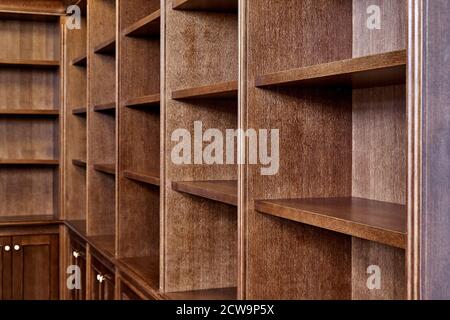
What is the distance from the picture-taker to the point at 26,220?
4.33 metres

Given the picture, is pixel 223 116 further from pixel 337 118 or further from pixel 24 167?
pixel 24 167

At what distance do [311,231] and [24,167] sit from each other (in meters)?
3.34

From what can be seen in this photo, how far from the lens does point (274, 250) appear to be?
67.9 inches

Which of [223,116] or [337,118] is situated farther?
[223,116]

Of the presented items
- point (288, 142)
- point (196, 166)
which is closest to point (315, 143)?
point (288, 142)

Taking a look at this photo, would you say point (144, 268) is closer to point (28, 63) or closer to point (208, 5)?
point (208, 5)

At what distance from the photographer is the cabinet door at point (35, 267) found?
422cm

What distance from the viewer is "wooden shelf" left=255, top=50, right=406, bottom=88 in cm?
120

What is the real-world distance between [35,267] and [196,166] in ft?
7.60

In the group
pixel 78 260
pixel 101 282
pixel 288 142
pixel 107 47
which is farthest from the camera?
pixel 78 260

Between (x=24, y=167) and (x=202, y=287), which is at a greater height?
(x=24, y=167)

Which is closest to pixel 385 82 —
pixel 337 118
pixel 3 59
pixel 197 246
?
pixel 337 118

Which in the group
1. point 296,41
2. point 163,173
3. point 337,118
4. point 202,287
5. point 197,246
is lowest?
point 202,287

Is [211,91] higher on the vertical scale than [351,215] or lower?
higher
